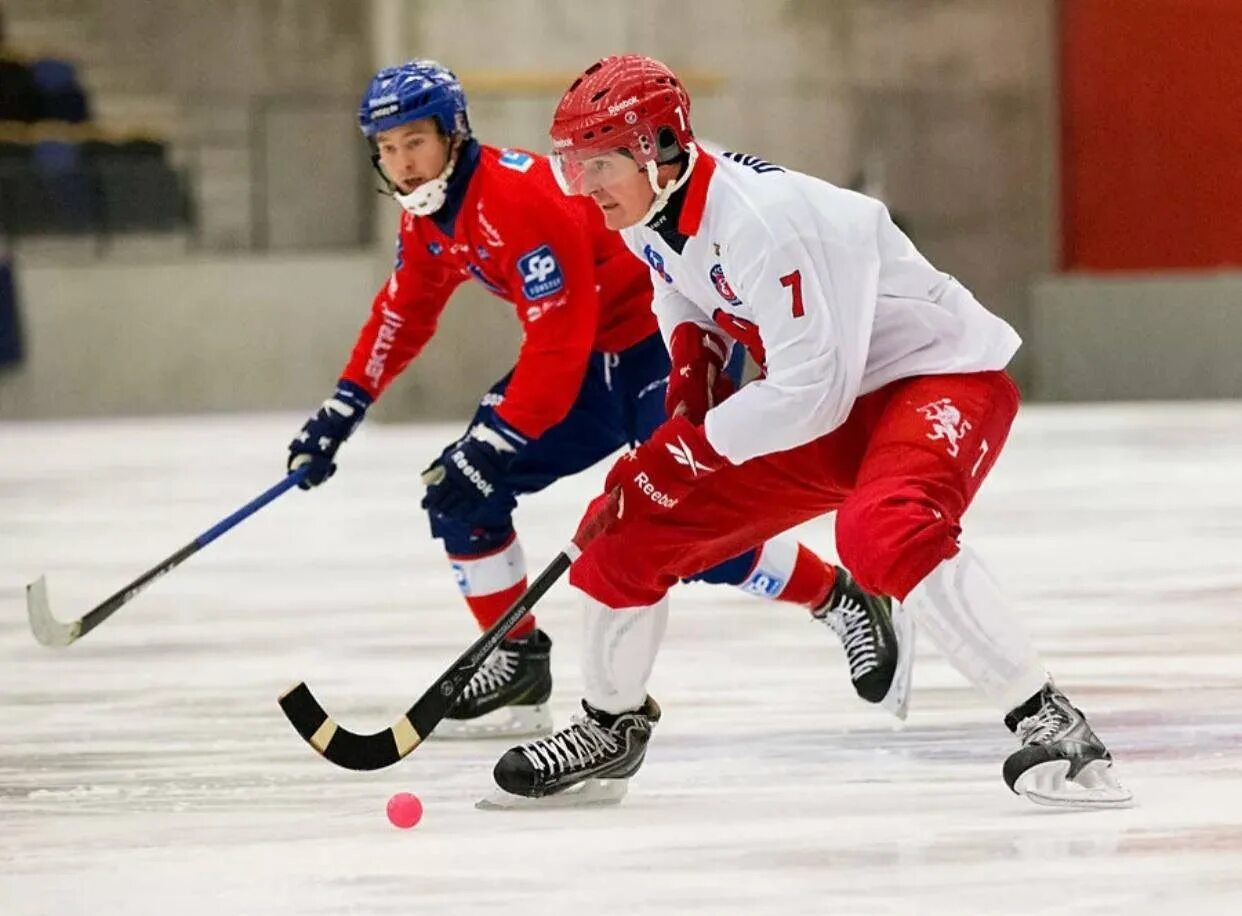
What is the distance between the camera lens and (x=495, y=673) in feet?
11.6

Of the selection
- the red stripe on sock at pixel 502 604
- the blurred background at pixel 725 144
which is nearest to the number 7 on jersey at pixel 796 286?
the red stripe on sock at pixel 502 604

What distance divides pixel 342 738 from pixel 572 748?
1.06ft

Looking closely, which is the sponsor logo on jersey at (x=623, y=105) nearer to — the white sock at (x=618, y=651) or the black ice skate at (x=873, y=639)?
the white sock at (x=618, y=651)

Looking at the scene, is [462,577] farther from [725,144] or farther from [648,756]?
[725,144]

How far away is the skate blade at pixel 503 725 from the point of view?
3477mm

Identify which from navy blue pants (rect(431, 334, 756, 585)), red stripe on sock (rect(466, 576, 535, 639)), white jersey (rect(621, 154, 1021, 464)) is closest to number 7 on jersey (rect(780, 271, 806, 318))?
white jersey (rect(621, 154, 1021, 464))

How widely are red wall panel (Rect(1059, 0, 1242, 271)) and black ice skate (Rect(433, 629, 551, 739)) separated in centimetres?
895

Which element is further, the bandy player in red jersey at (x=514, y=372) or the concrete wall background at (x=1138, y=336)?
the concrete wall background at (x=1138, y=336)

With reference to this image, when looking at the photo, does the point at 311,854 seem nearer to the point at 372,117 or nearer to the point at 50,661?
the point at 372,117

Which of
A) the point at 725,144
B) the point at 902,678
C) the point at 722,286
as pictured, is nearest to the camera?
the point at 722,286

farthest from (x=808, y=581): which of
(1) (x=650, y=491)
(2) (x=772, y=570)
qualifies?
(1) (x=650, y=491)

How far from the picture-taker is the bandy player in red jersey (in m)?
3.43

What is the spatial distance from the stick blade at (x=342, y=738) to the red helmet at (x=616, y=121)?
0.75 metres

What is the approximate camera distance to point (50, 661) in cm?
418
